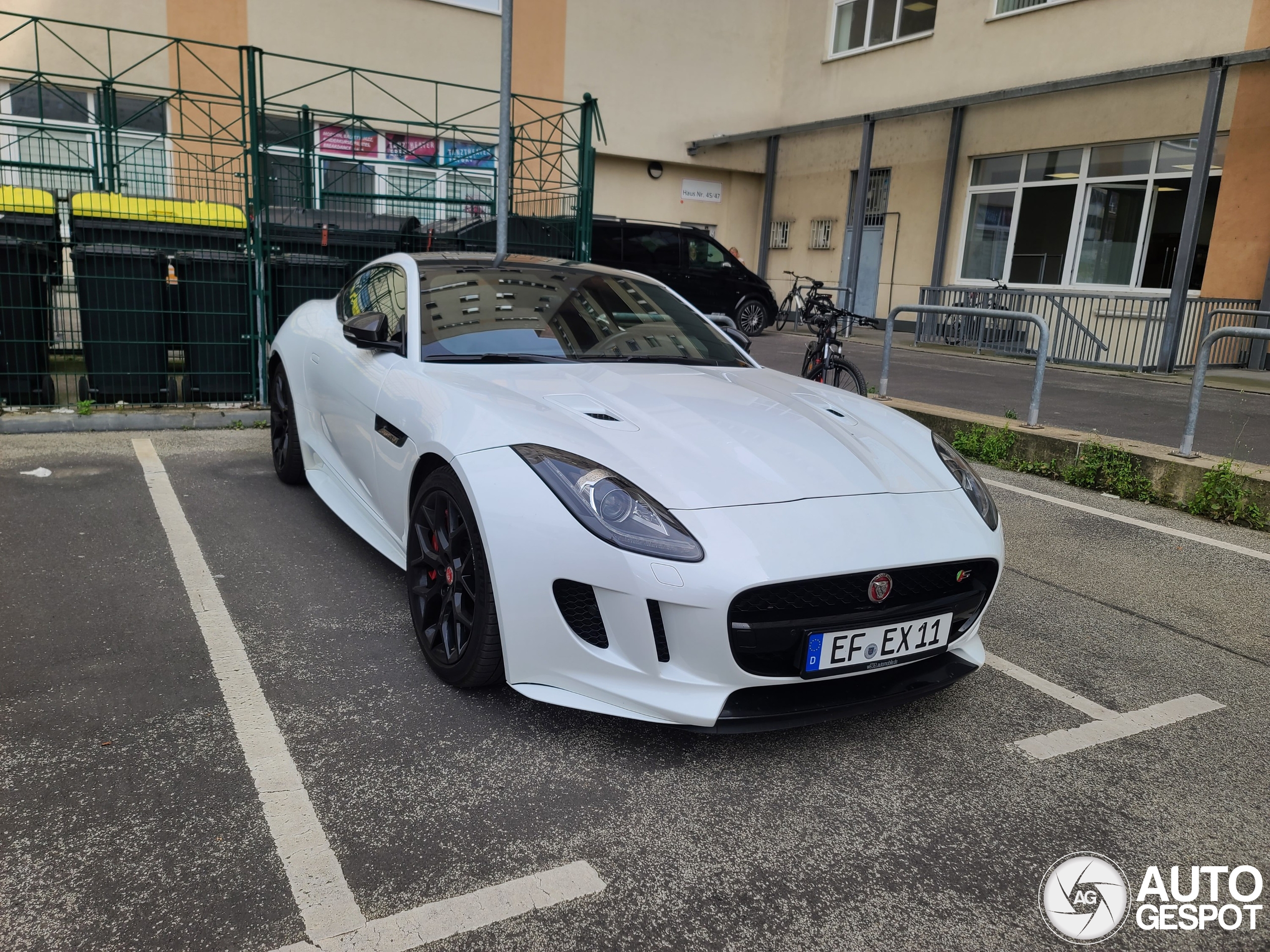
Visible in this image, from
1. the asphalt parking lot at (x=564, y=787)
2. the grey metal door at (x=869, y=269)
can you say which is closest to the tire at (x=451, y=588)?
the asphalt parking lot at (x=564, y=787)

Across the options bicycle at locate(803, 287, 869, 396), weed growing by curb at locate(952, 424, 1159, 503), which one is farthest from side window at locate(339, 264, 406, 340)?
weed growing by curb at locate(952, 424, 1159, 503)

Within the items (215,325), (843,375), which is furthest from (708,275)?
(215,325)

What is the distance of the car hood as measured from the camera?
2.64 m

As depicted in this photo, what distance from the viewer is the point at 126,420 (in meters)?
6.66

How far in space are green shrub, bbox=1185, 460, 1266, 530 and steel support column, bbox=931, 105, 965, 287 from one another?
1276 cm

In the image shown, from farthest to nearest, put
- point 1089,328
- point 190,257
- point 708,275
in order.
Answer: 1. point 708,275
2. point 1089,328
3. point 190,257

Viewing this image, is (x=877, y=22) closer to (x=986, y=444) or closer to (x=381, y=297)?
(x=986, y=444)

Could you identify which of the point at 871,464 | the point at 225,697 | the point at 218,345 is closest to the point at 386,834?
the point at 225,697

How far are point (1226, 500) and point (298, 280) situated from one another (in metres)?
6.65

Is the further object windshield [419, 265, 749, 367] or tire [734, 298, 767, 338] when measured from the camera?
tire [734, 298, 767, 338]

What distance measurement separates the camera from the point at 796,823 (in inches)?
91.9

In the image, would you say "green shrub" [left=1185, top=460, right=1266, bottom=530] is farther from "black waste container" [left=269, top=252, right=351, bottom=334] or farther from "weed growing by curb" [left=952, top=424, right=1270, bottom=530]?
"black waste container" [left=269, top=252, right=351, bottom=334]

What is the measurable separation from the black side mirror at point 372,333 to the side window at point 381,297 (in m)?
0.04

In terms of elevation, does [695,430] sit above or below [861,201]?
below
